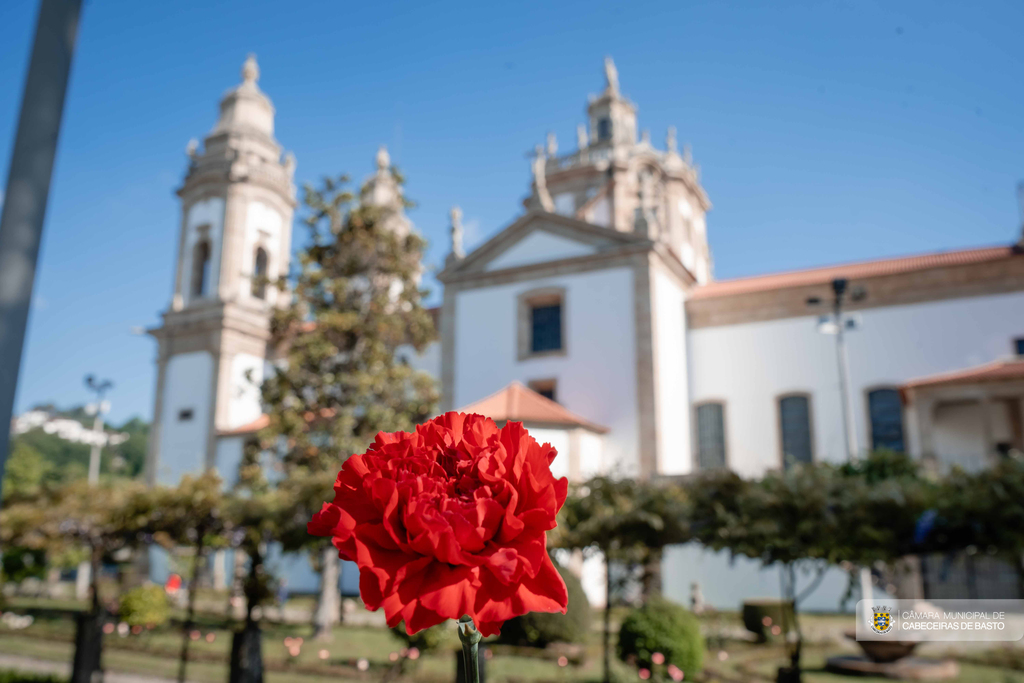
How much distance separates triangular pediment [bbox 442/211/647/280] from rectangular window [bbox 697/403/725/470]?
234 inches

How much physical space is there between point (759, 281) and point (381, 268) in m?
Result: 13.7

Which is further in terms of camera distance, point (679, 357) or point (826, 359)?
point (679, 357)

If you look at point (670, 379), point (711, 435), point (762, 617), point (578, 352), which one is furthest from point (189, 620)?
point (711, 435)

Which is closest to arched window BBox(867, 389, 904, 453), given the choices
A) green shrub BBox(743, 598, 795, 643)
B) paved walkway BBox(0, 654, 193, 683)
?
green shrub BBox(743, 598, 795, 643)

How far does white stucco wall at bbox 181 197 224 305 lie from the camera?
3032 centimetres

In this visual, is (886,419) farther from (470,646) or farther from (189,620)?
(470,646)

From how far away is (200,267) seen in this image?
31484mm

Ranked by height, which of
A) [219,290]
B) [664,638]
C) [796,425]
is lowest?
[664,638]

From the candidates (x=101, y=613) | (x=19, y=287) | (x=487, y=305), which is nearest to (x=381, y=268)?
(x=487, y=305)

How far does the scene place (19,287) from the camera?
3504 millimetres

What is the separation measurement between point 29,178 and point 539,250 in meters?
22.1

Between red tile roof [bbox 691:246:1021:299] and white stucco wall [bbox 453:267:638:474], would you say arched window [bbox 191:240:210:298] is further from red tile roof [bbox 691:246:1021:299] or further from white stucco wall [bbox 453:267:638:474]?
red tile roof [bbox 691:246:1021:299]

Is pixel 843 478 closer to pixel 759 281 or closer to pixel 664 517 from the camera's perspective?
pixel 664 517

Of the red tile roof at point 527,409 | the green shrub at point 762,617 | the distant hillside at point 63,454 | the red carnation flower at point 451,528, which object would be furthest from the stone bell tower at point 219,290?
the red carnation flower at point 451,528
